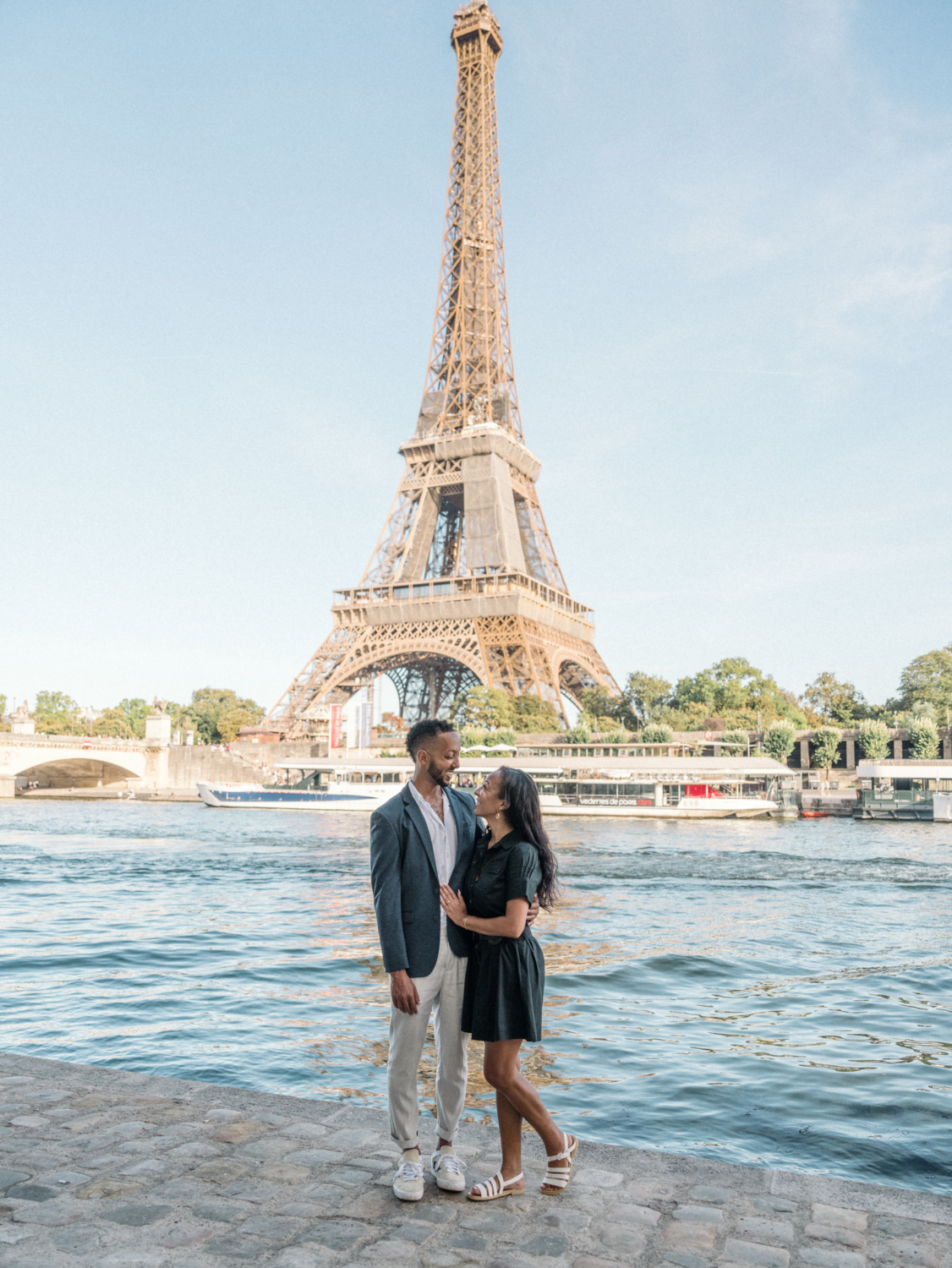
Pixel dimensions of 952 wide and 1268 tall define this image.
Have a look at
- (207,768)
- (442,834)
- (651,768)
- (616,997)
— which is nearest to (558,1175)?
(442,834)

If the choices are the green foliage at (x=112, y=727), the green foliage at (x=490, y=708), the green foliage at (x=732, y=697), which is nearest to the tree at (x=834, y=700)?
the green foliage at (x=732, y=697)

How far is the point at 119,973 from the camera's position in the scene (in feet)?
37.8

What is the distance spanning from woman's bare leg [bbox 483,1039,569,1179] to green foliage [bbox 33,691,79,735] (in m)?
103

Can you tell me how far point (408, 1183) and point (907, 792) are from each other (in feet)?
168

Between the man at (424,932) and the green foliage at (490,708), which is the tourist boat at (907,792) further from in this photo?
the man at (424,932)

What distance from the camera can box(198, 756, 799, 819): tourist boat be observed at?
4944cm

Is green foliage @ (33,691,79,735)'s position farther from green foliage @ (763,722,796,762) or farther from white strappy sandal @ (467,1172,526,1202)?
white strappy sandal @ (467,1172,526,1202)

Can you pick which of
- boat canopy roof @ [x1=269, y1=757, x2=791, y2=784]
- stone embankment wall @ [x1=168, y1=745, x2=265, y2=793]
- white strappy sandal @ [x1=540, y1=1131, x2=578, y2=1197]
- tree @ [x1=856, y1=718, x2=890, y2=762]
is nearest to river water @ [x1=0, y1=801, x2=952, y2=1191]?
white strappy sandal @ [x1=540, y1=1131, x2=578, y2=1197]

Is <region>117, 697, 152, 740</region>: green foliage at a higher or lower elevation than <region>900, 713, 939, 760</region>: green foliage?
higher

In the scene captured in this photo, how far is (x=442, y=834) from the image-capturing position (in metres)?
4.81

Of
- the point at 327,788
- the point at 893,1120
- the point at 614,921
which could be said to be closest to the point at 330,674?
the point at 327,788

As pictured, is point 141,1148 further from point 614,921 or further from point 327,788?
point 327,788

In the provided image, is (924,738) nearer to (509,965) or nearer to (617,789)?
(617,789)

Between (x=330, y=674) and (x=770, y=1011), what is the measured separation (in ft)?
181
